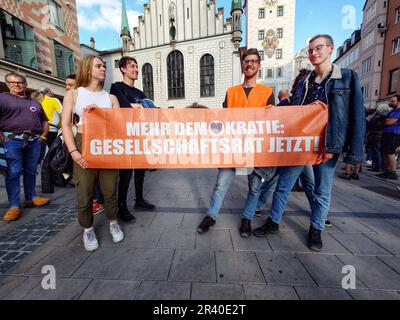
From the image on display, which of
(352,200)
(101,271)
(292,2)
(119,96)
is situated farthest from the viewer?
(292,2)

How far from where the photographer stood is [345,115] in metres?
1.99

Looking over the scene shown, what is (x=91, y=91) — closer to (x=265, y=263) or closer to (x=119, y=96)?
(x=119, y=96)

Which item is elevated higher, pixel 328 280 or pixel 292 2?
pixel 292 2

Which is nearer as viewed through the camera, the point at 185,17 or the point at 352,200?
the point at 352,200

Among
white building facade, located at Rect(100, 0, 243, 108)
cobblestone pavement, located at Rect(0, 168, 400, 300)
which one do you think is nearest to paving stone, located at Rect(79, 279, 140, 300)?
cobblestone pavement, located at Rect(0, 168, 400, 300)

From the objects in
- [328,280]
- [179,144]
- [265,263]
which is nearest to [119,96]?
[179,144]

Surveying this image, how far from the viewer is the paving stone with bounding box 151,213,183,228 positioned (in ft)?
9.39

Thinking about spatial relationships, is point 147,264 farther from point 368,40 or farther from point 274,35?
point 274,35

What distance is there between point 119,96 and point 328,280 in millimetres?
3046

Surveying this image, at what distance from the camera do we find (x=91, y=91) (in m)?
2.19

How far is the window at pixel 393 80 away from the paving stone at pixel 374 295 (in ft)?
91.4

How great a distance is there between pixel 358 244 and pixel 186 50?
24.8 metres

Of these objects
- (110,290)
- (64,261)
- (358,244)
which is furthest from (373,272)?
(64,261)

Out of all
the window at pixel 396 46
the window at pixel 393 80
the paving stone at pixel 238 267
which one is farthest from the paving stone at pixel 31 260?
the window at pixel 396 46
